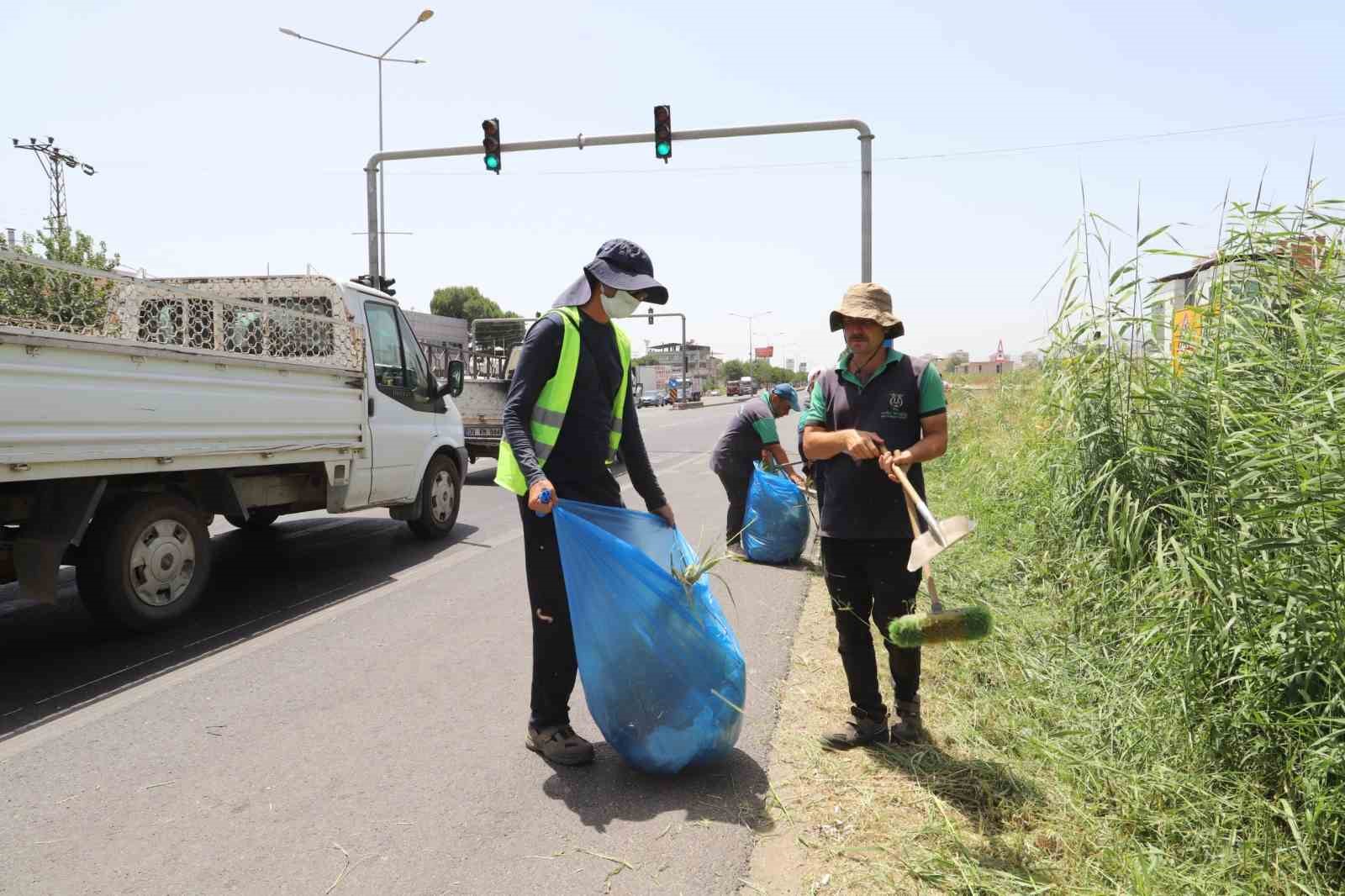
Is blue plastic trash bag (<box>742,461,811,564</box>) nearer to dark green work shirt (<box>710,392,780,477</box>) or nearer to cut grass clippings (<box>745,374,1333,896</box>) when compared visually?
dark green work shirt (<box>710,392,780,477</box>)

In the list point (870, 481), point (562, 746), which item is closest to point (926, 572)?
point (870, 481)

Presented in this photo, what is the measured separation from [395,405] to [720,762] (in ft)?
16.7

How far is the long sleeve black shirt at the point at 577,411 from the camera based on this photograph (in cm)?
327

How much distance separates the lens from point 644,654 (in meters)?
Result: 3.08

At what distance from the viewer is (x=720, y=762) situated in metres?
3.43

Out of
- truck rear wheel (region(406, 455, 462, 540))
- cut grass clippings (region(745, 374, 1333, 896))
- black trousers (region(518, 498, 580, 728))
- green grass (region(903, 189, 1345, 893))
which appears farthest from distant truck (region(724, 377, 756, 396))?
black trousers (region(518, 498, 580, 728))

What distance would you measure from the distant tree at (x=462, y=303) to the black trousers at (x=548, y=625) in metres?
64.6

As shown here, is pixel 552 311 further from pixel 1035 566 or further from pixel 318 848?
pixel 1035 566

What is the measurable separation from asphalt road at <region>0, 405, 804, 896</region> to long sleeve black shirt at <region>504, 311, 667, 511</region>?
1.86 ft

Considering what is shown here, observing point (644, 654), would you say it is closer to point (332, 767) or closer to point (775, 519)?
point (332, 767)

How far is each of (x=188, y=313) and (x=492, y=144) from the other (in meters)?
9.81

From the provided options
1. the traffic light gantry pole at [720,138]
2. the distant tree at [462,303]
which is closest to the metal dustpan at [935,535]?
the traffic light gantry pole at [720,138]

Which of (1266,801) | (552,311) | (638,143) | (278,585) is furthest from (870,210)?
(1266,801)

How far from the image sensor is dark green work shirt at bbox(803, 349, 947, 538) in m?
3.35
